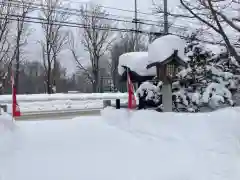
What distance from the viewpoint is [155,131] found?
8398 millimetres

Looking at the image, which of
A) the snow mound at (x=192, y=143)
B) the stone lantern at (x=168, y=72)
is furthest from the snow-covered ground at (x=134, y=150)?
the stone lantern at (x=168, y=72)

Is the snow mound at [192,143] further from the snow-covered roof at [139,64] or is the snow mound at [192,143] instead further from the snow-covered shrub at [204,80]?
the snow-covered shrub at [204,80]

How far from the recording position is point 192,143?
696 centimetres

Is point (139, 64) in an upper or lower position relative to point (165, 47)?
lower

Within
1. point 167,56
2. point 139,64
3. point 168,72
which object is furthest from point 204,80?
point 139,64

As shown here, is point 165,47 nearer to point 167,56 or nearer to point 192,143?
point 167,56

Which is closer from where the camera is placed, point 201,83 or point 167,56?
point 167,56

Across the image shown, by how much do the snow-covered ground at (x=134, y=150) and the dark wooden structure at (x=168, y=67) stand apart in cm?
228

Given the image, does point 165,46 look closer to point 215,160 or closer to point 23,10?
point 215,160

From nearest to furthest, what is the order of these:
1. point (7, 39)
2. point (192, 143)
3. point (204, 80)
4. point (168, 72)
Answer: point (192, 143) < point (168, 72) < point (204, 80) < point (7, 39)

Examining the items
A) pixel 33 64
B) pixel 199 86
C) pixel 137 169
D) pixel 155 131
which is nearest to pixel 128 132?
pixel 155 131

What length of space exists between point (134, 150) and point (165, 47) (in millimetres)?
5452

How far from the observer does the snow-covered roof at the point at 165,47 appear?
440 inches

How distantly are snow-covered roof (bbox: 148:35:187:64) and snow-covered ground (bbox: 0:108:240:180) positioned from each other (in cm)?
266
